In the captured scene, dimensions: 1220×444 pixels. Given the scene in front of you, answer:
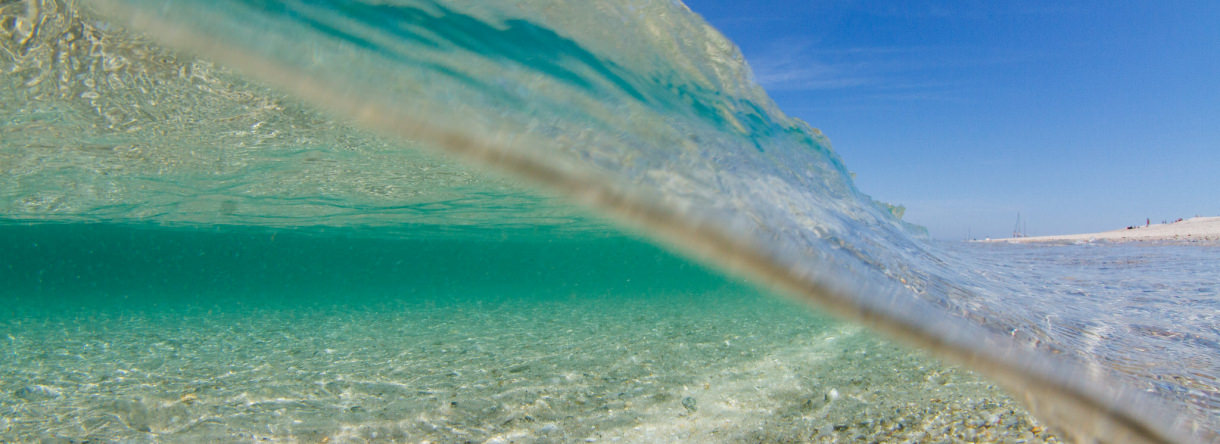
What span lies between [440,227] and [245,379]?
856 inches

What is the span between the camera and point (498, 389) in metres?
6.30

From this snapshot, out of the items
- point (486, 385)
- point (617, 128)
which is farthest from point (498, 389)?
point (617, 128)

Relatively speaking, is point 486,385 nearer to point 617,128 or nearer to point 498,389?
point 498,389

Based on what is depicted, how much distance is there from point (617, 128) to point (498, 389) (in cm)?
384

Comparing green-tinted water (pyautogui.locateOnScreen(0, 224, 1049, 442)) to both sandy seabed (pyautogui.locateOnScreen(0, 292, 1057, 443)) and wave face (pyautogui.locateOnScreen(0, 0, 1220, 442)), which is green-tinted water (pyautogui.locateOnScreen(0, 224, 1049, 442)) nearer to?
sandy seabed (pyautogui.locateOnScreen(0, 292, 1057, 443))

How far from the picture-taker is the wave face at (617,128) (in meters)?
2.51

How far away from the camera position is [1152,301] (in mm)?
5543

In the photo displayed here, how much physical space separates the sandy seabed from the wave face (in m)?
1.70

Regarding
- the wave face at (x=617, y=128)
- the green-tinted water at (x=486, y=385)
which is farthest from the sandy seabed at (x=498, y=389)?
the wave face at (x=617, y=128)

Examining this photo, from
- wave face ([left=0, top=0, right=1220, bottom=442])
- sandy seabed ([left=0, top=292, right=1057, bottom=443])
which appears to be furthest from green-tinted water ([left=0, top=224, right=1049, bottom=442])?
wave face ([left=0, top=0, right=1220, bottom=442])

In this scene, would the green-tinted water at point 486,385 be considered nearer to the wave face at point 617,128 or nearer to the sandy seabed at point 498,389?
the sandy seabed at point 498,389

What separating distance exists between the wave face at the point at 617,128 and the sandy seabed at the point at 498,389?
1697 millimetres

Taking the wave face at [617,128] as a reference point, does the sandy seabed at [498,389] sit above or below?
below

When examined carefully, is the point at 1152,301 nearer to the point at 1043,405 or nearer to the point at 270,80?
the point at 1043,405
